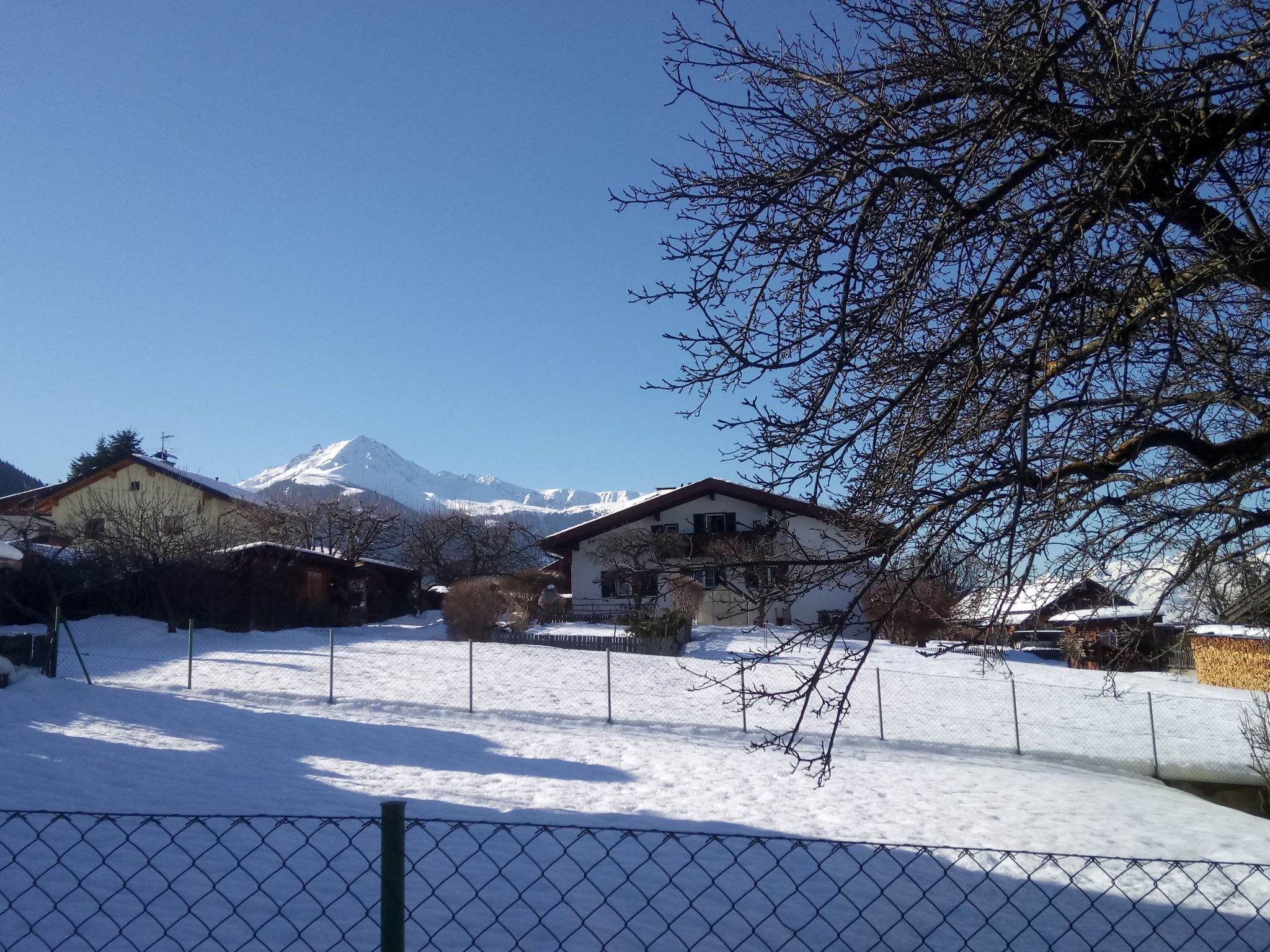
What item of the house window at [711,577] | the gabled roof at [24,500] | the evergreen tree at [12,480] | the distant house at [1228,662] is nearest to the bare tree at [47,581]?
the gabled roof at [24,500]

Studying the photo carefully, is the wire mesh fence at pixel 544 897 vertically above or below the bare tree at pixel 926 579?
below

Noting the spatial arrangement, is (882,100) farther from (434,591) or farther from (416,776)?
(434,591)

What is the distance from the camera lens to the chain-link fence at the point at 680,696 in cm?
1716

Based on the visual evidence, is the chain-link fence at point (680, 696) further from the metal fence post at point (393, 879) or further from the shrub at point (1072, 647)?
the metal fence post at point (393, 879)

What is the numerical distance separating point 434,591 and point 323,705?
133ft

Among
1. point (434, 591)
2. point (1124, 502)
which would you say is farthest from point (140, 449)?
point (1124, 502)

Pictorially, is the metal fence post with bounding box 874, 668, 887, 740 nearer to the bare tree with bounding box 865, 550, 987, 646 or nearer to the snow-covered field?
the snow-covered field

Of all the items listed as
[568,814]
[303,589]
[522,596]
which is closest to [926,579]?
[568,814]

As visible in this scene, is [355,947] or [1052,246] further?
[355,947]

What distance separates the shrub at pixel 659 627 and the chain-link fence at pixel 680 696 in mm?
1475

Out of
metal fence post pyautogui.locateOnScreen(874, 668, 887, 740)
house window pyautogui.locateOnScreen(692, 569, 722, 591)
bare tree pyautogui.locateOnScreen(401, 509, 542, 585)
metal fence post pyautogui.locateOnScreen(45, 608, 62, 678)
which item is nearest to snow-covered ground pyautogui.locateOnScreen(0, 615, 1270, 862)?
metal fence post pyautogui.locateOnScreen(874, 668, 887, 740)

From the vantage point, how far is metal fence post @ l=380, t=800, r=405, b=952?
3.05m

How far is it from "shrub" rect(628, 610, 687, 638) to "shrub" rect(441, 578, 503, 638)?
4.55 meters

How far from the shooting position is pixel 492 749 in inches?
551
